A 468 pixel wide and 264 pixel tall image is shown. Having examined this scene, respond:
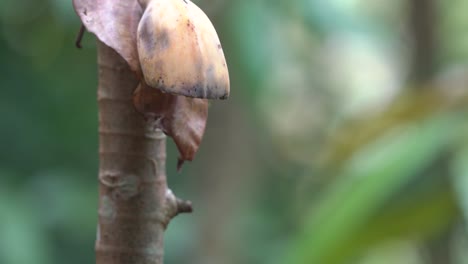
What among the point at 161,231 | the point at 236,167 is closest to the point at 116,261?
the point at 161,231

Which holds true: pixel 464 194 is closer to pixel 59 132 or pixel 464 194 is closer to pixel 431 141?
pixel 431 141

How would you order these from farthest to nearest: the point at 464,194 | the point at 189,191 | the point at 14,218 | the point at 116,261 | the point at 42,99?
the point at 189,191
the point at 42,99
the point at 14,218
the point at 464,194
the point at 116,261

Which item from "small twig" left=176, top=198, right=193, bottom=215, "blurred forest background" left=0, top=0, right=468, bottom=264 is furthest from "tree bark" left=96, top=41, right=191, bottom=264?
"blurred forest background" left=0, top=0, right=468, bottom=264

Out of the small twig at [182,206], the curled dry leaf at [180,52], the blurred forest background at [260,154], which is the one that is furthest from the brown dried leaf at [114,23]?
the blurred forest background at [260,154]

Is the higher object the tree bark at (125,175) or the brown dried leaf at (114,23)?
the brown dried leaf at (114,23)

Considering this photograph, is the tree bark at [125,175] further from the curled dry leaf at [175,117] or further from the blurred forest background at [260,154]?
the blurred forest background at [260,154]

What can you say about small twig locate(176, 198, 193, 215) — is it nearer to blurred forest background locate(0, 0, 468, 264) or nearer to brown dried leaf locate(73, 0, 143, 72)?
brown dried leaf locate(73, 0, 143, 72)
